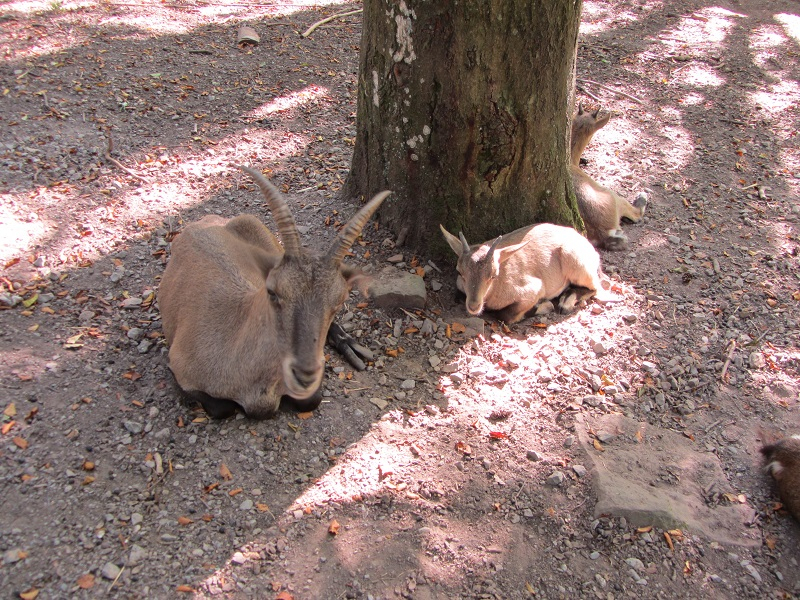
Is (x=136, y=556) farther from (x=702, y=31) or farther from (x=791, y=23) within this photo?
(x=791, y=23)

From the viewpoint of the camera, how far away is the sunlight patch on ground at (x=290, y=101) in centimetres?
800

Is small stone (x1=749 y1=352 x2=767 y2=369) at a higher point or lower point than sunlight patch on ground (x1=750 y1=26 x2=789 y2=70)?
lower

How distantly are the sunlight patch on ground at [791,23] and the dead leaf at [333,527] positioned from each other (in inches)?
488

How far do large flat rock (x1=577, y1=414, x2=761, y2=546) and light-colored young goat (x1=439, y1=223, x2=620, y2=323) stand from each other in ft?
5.00

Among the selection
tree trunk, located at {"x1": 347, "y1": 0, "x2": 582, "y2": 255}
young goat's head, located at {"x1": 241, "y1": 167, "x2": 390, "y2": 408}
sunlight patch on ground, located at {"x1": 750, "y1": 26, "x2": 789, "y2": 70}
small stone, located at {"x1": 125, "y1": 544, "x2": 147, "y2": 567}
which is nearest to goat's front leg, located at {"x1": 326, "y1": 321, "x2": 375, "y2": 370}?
young goat's head, located at {"x1": 241, "y1": 167, "x2": 390, "y2": 408}

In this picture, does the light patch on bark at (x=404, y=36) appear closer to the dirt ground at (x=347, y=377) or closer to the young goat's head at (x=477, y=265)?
the young goat's head at (x=477, y=265)

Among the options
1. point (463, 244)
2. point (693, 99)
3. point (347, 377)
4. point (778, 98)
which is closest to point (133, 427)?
point (347, 377)

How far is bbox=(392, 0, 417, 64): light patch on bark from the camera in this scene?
497cm

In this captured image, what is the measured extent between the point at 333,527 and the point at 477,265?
2639mm

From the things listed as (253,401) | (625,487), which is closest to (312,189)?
(253,401)

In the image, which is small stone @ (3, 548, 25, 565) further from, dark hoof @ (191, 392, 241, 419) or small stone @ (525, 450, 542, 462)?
small stone @ (525, 450, 542, 462)

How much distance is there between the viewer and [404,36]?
16.6 ft

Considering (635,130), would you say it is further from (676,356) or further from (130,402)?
(130,402)

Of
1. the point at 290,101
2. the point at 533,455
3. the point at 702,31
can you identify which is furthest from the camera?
the point at 702,31
